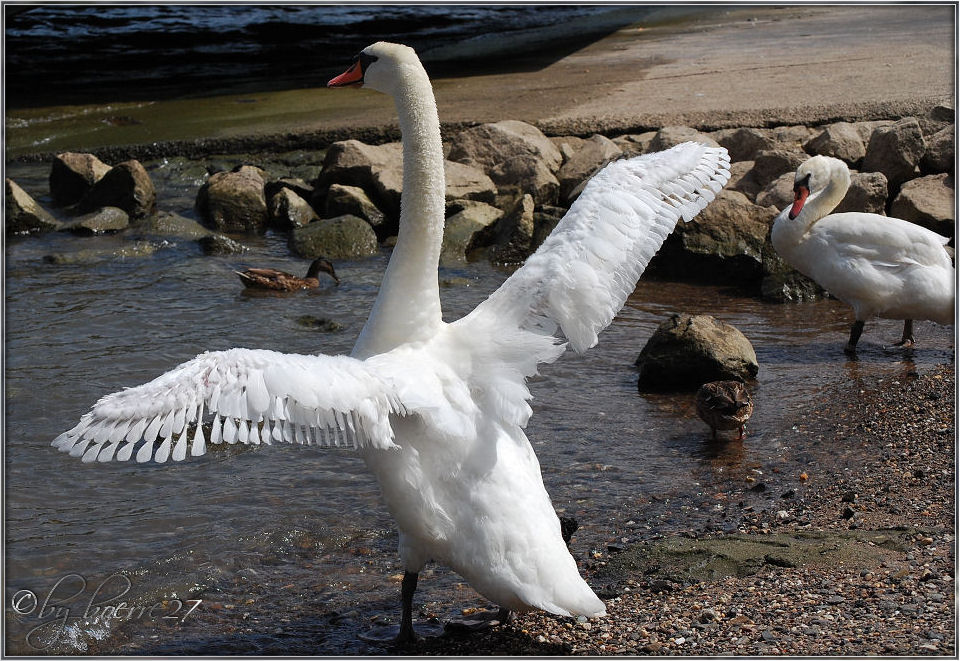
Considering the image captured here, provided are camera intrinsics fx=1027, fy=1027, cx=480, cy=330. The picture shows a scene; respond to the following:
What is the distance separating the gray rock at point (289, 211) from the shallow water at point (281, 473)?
236 centimetres

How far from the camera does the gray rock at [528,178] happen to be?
1230cm

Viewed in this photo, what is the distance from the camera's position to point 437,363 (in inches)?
175

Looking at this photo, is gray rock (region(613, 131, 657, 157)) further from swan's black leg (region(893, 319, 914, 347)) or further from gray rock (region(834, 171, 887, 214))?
swan's black leg (region(893, 319, 914, 347))

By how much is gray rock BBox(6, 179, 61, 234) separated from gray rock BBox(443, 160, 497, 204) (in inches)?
190

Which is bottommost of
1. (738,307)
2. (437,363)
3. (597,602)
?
(738,307)

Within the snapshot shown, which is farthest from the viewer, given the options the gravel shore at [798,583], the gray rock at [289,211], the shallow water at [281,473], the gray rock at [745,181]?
the gray rock at [289,211]

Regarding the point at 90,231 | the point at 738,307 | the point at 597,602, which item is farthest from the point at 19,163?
the point at 597,602

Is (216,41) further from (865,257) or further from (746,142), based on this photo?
(865,257)

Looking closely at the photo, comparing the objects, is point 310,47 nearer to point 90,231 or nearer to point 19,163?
point 19,163

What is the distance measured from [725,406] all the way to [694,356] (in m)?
1.11

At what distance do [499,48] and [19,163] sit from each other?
11.4 m

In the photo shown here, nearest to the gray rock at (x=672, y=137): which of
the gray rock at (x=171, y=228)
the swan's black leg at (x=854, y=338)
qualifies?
the swan's black leg at (x=854, y=338)

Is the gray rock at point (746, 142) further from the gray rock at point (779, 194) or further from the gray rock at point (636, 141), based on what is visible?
the gray rock at point (779, 194)

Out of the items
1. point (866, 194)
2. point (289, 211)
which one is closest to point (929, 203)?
point (866, 194)
